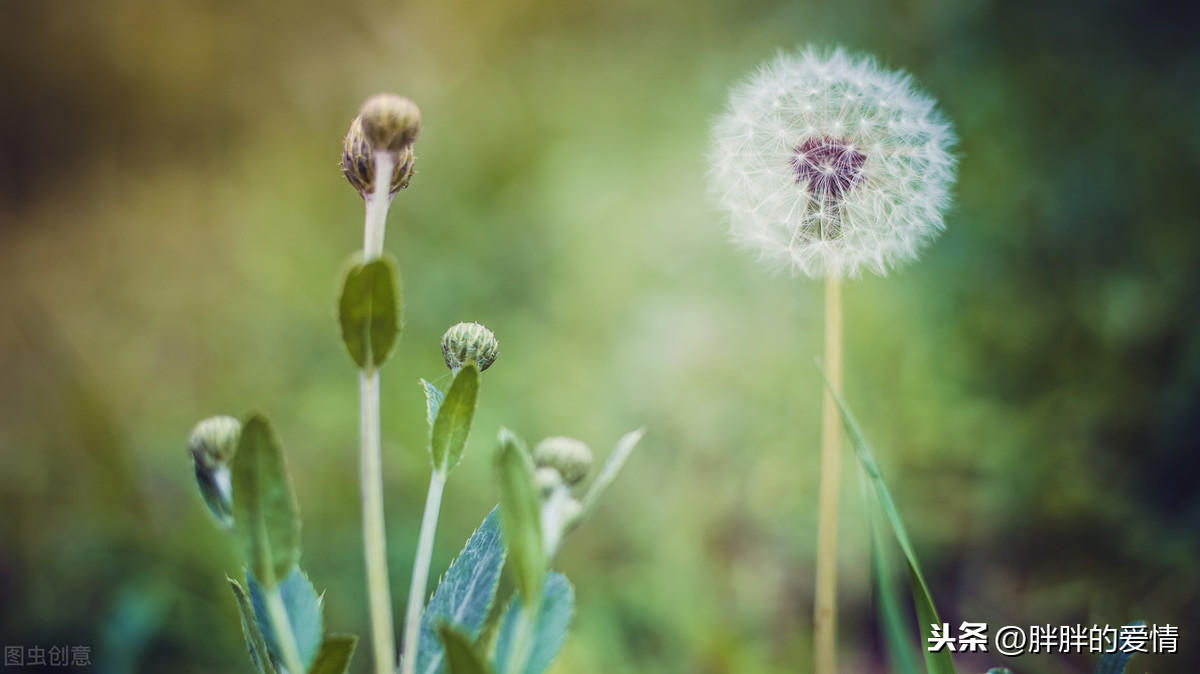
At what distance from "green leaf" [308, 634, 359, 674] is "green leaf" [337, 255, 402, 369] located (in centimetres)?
17

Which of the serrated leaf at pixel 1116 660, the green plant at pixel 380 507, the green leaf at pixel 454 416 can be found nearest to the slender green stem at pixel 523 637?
the green plant at pixel 380 507

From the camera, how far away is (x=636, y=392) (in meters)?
1.83

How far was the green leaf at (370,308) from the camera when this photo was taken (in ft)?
1.45

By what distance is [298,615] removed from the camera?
1.67ft

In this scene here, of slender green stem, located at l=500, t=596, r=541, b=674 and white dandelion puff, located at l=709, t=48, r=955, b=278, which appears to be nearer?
slender green stem, located at l=500, t=596, r=541, b=674

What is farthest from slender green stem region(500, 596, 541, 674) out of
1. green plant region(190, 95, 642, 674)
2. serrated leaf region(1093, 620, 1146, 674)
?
serrated leaf region(1093, 620, 1146, 674)

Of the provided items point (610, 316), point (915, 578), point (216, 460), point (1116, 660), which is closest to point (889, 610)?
point (915, 578)

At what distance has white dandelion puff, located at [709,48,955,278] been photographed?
781mm

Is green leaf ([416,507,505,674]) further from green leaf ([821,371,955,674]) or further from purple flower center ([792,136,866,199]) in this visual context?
purple flower center ([792,136,866,199])

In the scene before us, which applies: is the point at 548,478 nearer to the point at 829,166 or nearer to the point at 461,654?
the point at 461,654

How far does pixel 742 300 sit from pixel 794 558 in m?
0.64

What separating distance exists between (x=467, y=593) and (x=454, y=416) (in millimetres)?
144

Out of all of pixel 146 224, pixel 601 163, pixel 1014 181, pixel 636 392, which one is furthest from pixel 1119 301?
pixel 146 224

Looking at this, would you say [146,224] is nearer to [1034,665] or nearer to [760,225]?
[760,225]
